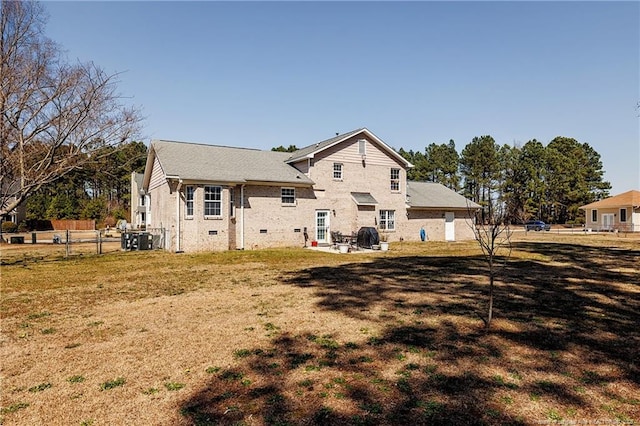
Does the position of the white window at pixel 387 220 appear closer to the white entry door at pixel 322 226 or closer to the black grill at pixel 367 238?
the black grill at pixel 367 238

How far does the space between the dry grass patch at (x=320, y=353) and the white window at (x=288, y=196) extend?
1338 centimetres

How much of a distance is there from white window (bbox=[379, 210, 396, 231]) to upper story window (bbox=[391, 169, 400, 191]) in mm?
1829

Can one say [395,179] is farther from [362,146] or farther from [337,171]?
[337,171]

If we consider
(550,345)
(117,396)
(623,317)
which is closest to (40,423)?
(117,396)

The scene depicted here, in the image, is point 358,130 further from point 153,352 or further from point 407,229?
point 153,352

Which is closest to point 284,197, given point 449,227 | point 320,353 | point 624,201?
point 449,227

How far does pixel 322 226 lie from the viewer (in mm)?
26312

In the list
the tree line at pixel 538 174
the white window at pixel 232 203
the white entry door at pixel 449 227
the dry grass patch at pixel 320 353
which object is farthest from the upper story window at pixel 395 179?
the tree line at pixel 538 174

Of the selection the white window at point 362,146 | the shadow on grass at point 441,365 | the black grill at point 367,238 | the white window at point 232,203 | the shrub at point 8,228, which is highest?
the white window at point 362,146

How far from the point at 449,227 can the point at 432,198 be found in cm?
279

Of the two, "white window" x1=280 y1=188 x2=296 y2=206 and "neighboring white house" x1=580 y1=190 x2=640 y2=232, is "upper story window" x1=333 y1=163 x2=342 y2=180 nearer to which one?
"white window" x1=280 y1=188 x2=296 y2=206

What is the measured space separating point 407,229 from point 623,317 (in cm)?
2232

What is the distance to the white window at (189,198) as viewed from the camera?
70.8ft

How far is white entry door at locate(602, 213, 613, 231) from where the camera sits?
48.4 metres
